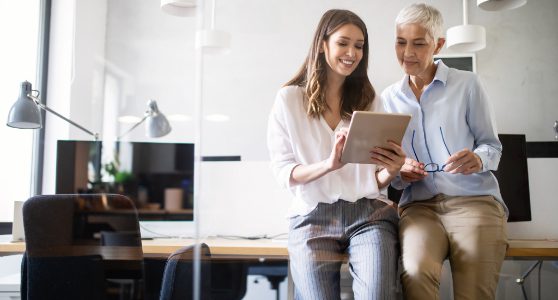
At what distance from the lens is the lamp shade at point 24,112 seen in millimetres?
1872

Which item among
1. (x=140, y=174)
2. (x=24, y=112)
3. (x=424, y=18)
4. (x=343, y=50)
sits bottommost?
(x=140, y=174)

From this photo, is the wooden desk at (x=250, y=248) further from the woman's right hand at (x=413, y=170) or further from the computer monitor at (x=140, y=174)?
the woman's right hand at (x=413, y=170)

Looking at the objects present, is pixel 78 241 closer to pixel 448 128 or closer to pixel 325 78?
pixel 325 78

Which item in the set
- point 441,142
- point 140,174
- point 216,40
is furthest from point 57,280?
point 441,142

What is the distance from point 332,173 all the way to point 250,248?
424mm

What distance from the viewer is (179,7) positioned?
1625 millimetres

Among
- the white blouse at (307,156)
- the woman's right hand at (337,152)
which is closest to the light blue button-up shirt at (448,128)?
the white blouse at (307,156)

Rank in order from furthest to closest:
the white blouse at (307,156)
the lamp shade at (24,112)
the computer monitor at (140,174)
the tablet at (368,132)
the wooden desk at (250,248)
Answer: the lamp shade at (24,112), the computer monitor at (140,174), the wooden desk at (250,248), the white blouse at (307,156), the tablet at (368,132)

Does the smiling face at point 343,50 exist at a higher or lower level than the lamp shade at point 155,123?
higher

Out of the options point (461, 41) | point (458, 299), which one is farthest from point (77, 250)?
point (461, 41)

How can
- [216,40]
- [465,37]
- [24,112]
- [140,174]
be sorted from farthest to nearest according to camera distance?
[24,112] < [140,174] < [216,40] < [465,37]

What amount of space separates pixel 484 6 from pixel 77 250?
1434 mm

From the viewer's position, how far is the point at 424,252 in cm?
123

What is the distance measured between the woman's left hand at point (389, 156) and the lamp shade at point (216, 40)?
63 centimetres
